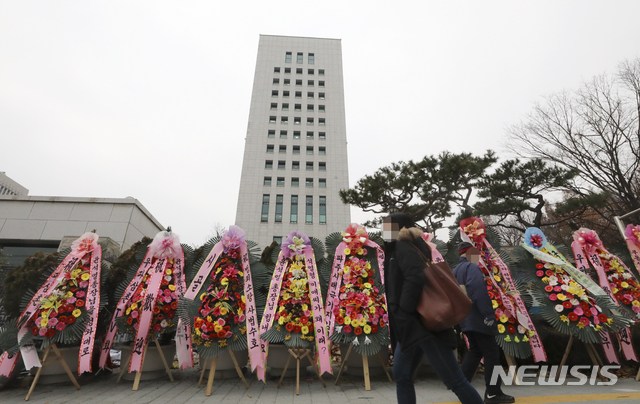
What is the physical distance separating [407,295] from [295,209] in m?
26.8

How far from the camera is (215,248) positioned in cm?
407

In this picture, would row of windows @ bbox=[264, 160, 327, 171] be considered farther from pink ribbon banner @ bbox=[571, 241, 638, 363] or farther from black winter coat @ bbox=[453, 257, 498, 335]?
black winter coat @ bbox=[453, 257, 498, 335]

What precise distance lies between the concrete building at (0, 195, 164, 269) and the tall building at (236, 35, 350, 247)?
709 inches

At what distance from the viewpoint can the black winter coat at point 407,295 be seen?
75.8 inches

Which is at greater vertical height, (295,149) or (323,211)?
(295,149)

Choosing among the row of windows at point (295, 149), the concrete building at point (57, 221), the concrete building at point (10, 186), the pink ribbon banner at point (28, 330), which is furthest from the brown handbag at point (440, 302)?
the concrete building at point (10, 186)

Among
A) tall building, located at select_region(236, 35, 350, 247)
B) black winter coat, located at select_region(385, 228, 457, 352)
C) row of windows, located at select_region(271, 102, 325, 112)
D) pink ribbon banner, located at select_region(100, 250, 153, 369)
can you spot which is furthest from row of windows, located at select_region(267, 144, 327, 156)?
black winter coat, located at select_region(385, 228, 457, 352)

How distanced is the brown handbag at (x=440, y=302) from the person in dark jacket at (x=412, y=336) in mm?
56

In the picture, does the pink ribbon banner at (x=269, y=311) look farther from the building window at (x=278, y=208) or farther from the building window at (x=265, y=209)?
the building window at (x=265, y=209)

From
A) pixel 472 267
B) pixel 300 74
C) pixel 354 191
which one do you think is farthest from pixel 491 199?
pixel 300 74

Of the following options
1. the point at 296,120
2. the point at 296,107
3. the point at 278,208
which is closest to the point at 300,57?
the point at 296,107

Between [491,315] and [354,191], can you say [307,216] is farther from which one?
[491,315]

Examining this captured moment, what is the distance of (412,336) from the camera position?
1916 mm

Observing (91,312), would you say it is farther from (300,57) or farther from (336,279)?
(300,57)
